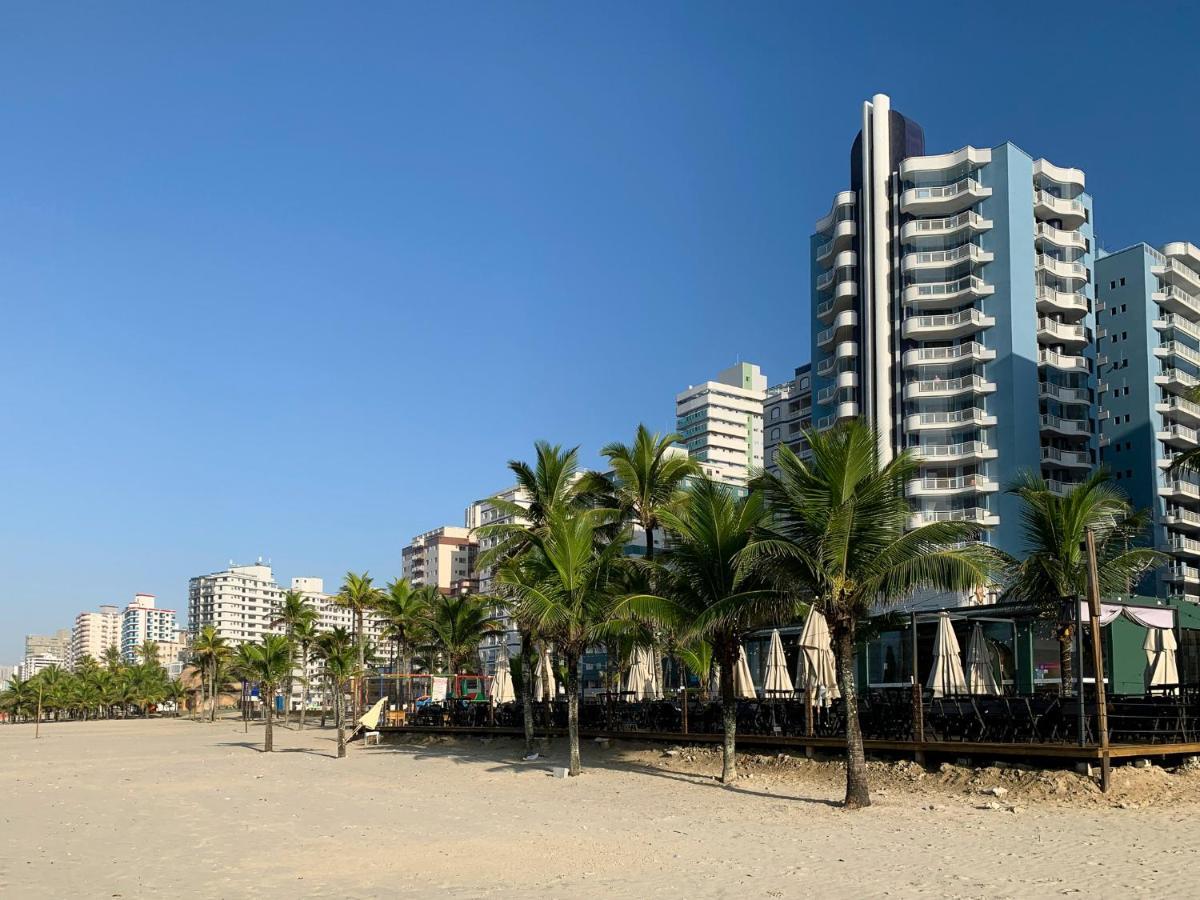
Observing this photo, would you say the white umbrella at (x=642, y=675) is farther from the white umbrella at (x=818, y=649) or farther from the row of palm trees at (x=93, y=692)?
the row of palm trees at (x=93, y=692)

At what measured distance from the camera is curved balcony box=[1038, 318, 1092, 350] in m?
70.1

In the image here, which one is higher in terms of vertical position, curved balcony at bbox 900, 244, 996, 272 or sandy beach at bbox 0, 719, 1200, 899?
curved balcony at bbox 900, 244, 996, 272

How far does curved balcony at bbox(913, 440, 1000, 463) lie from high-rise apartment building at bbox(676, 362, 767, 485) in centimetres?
8606

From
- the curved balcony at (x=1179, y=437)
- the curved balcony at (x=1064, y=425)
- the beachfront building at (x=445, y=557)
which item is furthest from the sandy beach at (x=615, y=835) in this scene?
the beachfront building at (x=445, y=557)

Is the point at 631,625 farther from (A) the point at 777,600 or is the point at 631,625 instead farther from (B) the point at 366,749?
(B) the point at 366,749

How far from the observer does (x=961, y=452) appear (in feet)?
219

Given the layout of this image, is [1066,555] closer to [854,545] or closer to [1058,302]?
[854,545]

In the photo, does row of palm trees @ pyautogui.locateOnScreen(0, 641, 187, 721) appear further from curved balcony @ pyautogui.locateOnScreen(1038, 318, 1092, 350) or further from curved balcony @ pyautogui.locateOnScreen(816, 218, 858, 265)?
curved balcony @ pyautogui.locateOnScreen(1038, 318, 1092, 350)

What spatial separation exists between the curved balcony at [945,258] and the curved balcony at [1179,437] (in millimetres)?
17364

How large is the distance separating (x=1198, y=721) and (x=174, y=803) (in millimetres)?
20466

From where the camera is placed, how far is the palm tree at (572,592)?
2583 centimetres

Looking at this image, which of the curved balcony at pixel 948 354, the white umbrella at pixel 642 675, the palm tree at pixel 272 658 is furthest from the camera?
the curved balcony at pixel 948 354

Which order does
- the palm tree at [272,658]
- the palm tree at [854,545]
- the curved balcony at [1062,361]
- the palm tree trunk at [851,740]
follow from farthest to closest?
the curved balcony at [1062,361] < the palm tree at [272,658] < the palm tree trunk at [851,740] < the palm tree at [854,545]

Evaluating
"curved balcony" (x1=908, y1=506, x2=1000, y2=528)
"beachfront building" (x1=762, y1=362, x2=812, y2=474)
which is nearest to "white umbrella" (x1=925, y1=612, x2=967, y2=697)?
"curved balcony" (x1=908, y1=506, x2=1000, y2=528)
